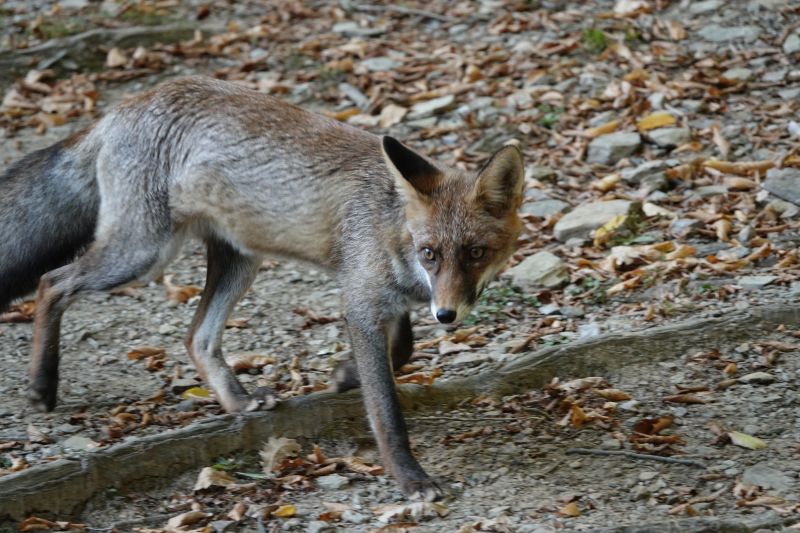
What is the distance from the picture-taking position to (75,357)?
6.37 m

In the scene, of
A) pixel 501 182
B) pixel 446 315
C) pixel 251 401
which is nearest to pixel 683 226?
pixel 501 182

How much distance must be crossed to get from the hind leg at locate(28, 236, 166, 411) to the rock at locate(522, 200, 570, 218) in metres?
3.25

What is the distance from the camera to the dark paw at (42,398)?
18.2 ft

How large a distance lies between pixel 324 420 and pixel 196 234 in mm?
1338

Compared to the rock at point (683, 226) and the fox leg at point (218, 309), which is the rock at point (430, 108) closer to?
the rock at point (683, 226)

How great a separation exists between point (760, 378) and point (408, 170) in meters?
2.14

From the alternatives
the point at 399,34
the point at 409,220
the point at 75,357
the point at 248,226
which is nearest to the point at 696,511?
the point at 409,220

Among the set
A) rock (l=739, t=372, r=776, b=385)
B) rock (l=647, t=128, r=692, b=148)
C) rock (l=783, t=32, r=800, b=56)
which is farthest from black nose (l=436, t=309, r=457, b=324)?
rock (l=783, t=32, r=800, b=56)

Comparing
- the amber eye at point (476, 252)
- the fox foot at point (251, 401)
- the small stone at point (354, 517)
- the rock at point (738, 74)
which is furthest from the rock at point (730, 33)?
the small stone at point (354, 517)

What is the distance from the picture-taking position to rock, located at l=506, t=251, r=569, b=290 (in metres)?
6.91

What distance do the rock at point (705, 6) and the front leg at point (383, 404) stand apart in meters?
6.39

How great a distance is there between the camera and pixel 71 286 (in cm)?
563

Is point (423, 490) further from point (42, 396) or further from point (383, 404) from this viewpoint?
point (42, 396)

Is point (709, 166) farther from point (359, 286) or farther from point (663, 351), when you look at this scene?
point (359, 286)
